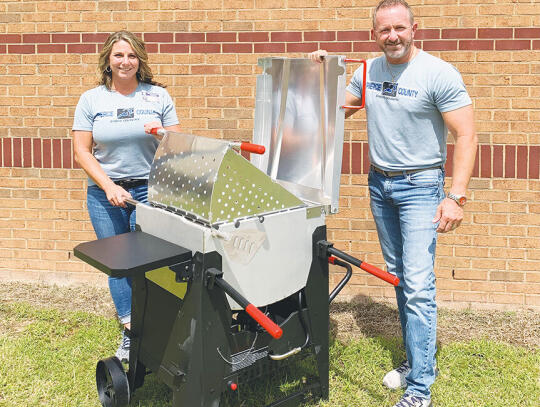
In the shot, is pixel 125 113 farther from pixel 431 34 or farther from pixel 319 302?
pixel 431 34

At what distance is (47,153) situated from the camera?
5324mm

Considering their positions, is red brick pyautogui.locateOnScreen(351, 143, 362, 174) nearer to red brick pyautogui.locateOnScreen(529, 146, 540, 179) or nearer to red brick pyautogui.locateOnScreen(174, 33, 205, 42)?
red brick pyautogui.locateOnScreen(529, 146, 540, 179)

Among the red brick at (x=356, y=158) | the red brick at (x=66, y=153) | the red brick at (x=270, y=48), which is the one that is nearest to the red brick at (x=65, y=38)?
the red brick at (x=66, y=153)

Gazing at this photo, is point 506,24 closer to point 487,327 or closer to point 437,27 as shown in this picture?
point 437,27

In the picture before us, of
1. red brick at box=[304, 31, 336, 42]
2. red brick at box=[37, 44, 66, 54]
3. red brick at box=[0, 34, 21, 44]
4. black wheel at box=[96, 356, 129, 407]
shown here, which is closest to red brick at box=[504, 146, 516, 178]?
red brick at box=[304, 31, 336, 42]

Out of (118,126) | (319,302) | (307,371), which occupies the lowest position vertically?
(307,371)

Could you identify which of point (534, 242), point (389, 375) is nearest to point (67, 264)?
point (389, 375)

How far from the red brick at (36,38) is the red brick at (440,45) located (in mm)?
3076

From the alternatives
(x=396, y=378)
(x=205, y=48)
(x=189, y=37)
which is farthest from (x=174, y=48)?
(x=396, y=378)

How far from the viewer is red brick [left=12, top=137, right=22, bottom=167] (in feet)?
17.6

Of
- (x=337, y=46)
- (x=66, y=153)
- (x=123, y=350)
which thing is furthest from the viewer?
(x=66, y=153)

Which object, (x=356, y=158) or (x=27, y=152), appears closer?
(x=356, y=158)

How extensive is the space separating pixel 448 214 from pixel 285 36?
2.38 m

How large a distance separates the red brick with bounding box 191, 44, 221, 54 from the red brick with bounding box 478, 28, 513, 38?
6.67ft
